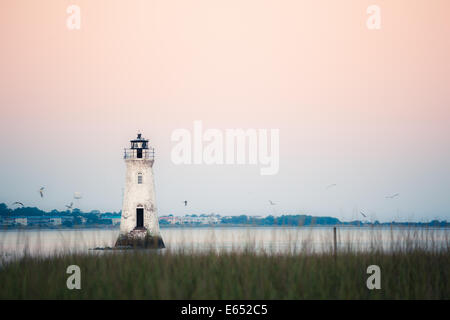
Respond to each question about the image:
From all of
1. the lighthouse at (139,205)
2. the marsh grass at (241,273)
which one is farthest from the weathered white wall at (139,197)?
the marsh grass at (241,273)

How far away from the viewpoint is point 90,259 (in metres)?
12.1

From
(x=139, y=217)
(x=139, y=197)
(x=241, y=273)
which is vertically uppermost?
(x=139, y=197)

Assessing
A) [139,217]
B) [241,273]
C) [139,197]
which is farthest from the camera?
[139,217]

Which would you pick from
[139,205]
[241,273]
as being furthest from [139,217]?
[241,273]

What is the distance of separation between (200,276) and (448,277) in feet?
15.8

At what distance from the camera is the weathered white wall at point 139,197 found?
101ft

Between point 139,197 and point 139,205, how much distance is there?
479 millimetres

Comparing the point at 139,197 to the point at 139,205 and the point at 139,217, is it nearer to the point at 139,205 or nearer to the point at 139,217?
the point at 139,205

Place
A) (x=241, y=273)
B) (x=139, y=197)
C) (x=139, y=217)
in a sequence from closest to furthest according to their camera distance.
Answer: (x=241, y=273), (x=139, y=197), (x=139, y=217)

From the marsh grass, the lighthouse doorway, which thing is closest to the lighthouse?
the lighthouse doorway

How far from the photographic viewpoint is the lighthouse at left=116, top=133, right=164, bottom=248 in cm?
3064

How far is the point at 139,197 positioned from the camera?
30625 mm
